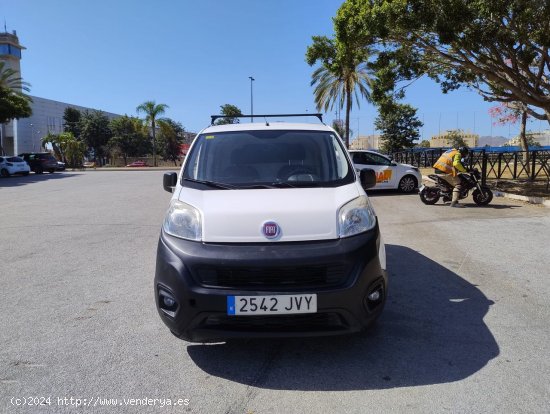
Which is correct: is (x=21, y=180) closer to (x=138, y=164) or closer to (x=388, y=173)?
(x=388, y=173)

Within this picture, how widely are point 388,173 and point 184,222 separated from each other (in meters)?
12.7

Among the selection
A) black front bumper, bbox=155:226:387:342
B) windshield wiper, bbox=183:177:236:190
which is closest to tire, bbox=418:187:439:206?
windshield wiper, bbox=183:177:236:190

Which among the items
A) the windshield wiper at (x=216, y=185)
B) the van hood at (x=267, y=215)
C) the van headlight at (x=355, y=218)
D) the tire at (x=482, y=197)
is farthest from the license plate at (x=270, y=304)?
the tire at (x=482, y=197)

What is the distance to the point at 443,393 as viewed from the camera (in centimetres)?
287

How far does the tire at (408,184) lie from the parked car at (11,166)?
25.7 meters

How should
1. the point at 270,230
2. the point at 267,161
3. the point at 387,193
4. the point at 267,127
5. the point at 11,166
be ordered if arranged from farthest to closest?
the point at 11,166
the point at 387,193
the point at 267,127
the point at 267,161
the point at 270,230

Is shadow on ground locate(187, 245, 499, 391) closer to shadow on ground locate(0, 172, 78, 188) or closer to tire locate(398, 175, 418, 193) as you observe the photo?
tire locate(398, 175, 418, 193)

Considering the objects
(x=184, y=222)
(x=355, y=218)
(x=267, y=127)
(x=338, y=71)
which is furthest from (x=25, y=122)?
(x=355, y=218)

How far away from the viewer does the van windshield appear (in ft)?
13.0

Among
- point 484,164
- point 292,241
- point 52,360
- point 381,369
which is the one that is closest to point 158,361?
point 52,360

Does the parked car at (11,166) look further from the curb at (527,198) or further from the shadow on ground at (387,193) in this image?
the curb at (527,198)

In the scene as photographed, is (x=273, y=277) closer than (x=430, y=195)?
Yes

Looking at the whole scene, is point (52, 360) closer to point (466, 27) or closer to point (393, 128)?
point (466, 27)

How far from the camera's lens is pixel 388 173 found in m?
15.2
